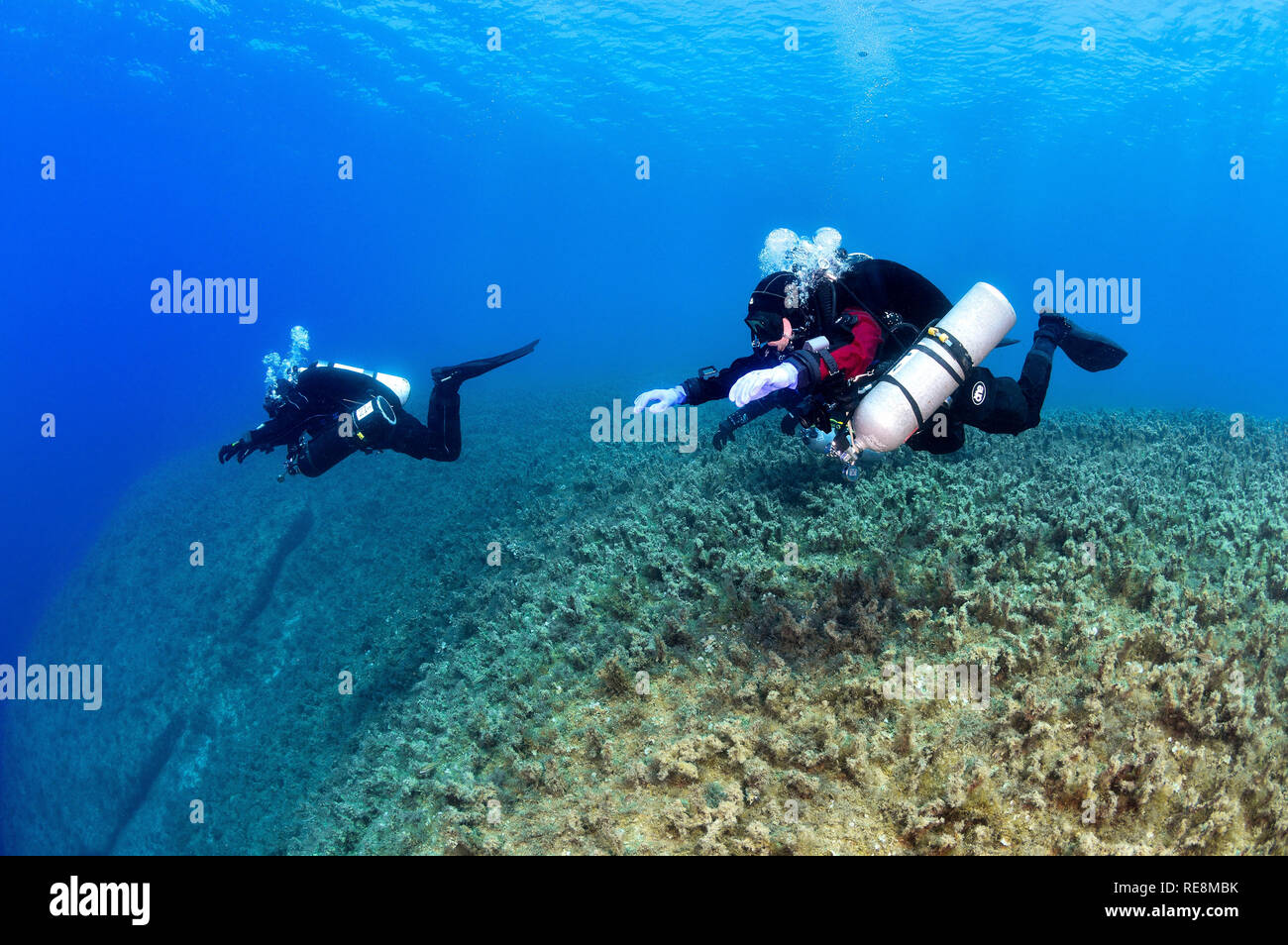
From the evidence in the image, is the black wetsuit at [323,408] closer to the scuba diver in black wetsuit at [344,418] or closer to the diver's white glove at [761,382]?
the scuba diver in black wetsuit at [344,418]

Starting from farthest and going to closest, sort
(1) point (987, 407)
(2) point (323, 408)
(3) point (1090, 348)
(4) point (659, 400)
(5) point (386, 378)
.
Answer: (5) point (386, 378), (2) point (323, 408), (3) point (1090, 348), (1) point (987, 407), (4) point (659, 400)

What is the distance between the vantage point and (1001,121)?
4212cm

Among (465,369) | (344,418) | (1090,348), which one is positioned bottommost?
(1090,348)

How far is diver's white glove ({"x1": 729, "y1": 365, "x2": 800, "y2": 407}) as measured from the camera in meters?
3.89

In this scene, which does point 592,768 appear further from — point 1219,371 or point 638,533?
point 1219,371

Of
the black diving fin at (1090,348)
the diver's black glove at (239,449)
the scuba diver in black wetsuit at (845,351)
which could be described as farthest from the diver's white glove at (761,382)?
the diver's black glove at (239,449)

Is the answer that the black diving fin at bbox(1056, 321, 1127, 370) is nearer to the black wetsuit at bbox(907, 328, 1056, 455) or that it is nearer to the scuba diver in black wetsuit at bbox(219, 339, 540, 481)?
the black wetsuit at bbox(907, 328, 1056, 455)

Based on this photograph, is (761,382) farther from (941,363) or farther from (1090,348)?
(1090,348)

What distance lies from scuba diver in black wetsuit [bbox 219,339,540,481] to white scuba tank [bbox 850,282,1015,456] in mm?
6316

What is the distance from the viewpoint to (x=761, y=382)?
3.92 metres

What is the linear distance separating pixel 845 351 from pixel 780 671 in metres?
2.47

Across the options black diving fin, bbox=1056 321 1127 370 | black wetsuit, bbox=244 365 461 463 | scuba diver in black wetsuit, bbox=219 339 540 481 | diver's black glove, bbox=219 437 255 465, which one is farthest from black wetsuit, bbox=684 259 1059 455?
diver's black glove, bbox=219 437 255 465

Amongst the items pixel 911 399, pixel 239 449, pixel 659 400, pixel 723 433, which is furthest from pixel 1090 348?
pixel 239 449
